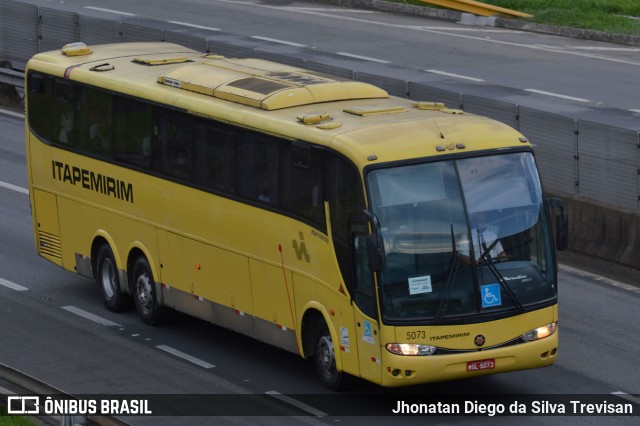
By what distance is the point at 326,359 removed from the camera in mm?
15148

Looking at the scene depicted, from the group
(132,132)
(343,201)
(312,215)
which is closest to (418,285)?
(343,201)

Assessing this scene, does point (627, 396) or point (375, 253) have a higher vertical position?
point (375, 253)

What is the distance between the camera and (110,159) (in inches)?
733

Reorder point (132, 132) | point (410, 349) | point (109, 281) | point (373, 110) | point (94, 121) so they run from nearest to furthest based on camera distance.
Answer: point (410, 349) → point (373, 110) → point (132, 132) → point (94, 121) → point (109, 281)

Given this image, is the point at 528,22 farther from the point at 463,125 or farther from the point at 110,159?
the point at 463,125

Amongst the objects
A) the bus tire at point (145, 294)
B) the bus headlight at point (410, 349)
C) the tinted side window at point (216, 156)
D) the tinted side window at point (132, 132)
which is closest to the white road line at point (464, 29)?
the tinted side window at point (132, 132)

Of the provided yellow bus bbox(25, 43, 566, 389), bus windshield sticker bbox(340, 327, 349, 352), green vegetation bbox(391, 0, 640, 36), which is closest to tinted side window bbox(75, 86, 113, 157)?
Result: yellow bus bbox(25, 43, 566, 389)

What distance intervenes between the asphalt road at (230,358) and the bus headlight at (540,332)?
776 mm

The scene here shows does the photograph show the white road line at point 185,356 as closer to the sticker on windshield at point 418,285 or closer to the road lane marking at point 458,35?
the sticker on windshield at point 418,285

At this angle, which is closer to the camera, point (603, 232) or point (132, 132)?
point (132, 132)

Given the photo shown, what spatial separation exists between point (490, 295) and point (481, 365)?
2.19 ft

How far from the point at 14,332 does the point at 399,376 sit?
574 cm

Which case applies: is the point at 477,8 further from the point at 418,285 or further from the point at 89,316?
the point at 418,285

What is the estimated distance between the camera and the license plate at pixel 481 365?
14163mm
